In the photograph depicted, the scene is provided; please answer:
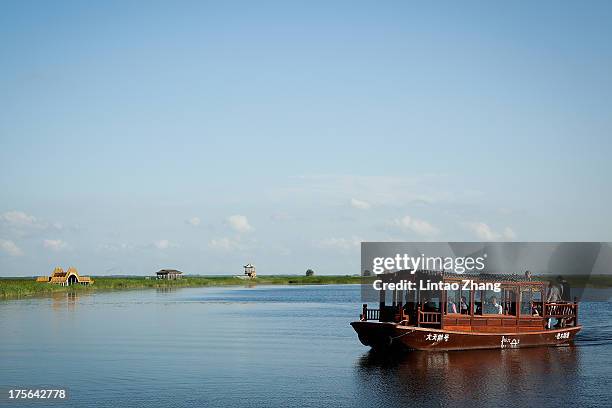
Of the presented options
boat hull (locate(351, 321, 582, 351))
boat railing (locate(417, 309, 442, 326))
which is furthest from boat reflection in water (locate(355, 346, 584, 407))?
boat railing (locate(417, 309, 442, 326))

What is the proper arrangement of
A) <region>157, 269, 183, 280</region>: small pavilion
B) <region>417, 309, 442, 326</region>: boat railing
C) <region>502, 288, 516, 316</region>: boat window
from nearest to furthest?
<region>417, 309, 442, 326</region>: boat railing, <region>502, 288, 516, 316</region>: boat window, <region>157, 269, 183, 280</region>: small pavilion

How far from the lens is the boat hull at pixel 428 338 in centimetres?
3750

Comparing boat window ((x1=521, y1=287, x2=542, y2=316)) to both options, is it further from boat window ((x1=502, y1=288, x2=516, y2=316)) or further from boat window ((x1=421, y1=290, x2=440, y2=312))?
boat window ((x1=421, y1=290, x2=440, y2=312))

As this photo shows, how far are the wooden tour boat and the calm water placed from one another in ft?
2.58

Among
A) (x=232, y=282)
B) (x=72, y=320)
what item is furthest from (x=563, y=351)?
(x=232, y=282)

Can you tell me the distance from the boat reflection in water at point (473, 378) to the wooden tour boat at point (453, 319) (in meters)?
0.68

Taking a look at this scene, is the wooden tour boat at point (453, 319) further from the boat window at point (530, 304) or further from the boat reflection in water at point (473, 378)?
the boat reflection in water at point (473, 378)

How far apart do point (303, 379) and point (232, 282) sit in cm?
16498

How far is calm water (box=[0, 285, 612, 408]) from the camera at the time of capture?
27531 millimetres

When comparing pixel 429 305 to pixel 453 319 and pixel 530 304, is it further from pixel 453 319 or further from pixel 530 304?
pixel 530 304

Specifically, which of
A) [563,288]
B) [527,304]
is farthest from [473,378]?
[563,288]

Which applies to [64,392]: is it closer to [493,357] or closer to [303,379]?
[303,379]

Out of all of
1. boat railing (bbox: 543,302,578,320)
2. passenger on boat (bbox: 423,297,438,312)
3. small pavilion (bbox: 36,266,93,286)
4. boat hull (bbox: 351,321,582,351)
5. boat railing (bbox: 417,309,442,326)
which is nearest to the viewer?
boat hull (bbox: 351,321,582,351)

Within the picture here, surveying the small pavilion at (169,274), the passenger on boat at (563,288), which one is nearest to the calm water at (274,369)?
the passenger on boat at (563,288)
